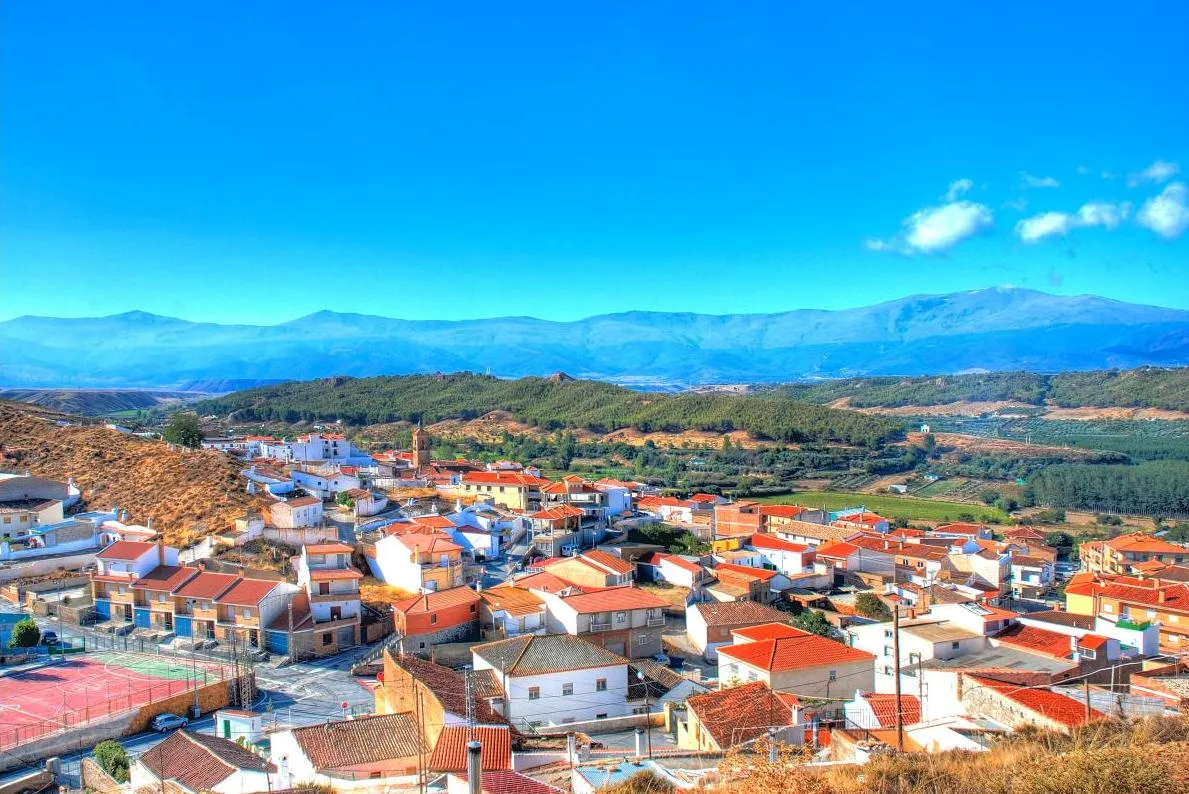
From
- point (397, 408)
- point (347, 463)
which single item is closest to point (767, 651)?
point (347, 463)

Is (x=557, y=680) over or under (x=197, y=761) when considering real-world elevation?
under

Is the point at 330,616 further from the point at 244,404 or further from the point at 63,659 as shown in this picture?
the point at 244,404

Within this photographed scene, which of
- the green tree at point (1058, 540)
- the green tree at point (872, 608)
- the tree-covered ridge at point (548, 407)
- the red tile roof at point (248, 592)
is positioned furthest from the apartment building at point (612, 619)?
the tree-covered ridge at point (548, 407)

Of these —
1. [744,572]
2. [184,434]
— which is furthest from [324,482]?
[744,572]

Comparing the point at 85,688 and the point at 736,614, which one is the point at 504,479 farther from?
the point at 85,688

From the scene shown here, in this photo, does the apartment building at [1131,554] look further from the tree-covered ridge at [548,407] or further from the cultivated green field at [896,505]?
the tree-covered ridge at [548,407]

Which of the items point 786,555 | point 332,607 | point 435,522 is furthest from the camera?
point 786,555

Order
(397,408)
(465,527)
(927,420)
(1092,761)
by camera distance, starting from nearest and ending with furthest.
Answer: (1092,761) → (465,527) → (397,408) → (927,420)
